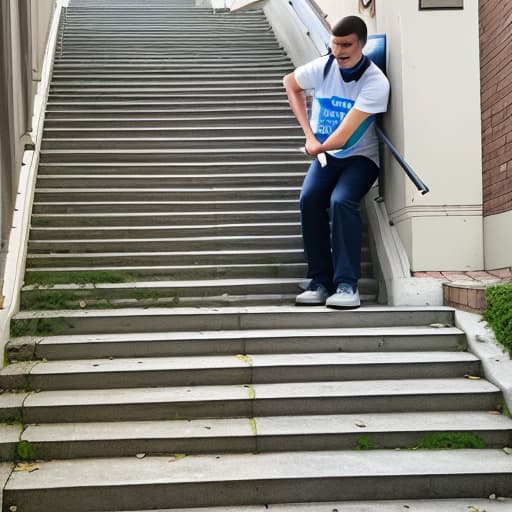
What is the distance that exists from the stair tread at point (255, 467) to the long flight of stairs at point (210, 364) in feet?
0.03

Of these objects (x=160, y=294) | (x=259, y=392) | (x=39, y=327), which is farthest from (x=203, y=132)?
(x=259, y=392)

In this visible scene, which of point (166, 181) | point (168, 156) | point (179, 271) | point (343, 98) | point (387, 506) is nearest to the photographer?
point (387, 506)

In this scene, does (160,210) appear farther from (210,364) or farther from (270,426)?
(270,426)

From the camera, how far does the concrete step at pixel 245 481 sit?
276cm

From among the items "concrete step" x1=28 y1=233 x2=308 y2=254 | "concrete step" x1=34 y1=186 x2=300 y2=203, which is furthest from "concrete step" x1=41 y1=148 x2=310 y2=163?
"concrete step" x1=28 y1=233 x2=308 y2=254

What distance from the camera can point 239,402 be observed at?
3.31 metres

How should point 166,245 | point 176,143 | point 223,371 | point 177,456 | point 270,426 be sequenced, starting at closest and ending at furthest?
point 177,456 < point 270,426 < point 223,371 < point 166,245 < point 176,143

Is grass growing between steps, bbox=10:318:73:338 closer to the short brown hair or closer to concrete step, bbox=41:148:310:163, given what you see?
concrete step, bbox=41:148:310:163

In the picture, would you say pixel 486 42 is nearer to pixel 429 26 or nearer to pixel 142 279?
pixel 429 26

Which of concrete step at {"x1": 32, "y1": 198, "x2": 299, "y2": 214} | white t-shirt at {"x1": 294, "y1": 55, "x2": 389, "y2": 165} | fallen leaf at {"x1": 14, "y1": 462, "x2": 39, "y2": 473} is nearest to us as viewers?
fallen leaf at {"x1": 14, "y1": 462, "x2": 39, "y2": 473}

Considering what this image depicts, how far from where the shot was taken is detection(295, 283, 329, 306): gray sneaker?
14.3 ft

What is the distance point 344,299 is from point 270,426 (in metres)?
1.25

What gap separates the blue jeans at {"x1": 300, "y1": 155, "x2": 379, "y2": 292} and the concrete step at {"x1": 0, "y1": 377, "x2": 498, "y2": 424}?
3.52ft

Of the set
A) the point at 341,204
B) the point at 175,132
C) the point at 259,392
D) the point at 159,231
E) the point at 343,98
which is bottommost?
the point at 259,392
